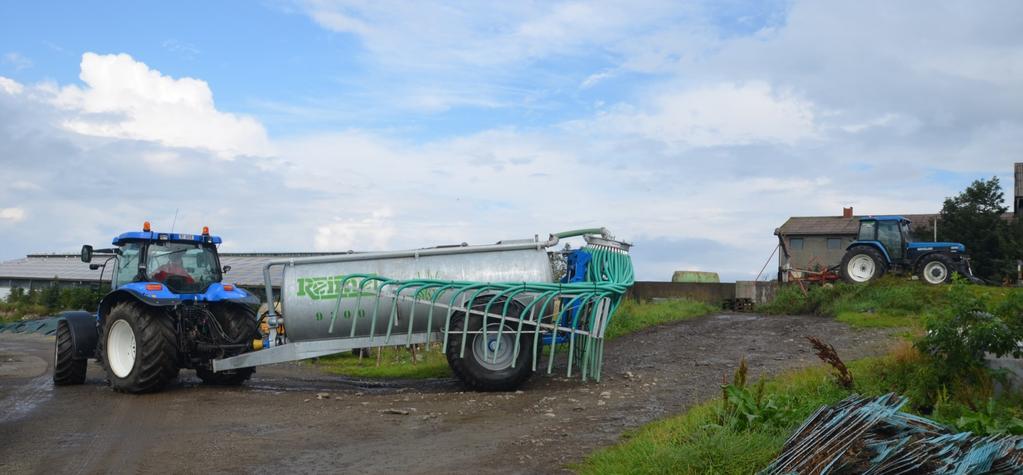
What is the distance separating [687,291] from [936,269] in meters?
7.69

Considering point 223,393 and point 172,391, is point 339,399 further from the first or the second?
point 172,391

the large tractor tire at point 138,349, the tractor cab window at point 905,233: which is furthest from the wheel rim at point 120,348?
the tractor cab window at point 905,233

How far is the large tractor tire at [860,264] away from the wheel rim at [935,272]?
120cm

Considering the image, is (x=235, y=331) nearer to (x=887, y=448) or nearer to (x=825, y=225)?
(x=887, y=448)

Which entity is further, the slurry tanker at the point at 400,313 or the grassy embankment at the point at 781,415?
the slurry tanker at the point at 400,313

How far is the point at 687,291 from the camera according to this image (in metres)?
28.9

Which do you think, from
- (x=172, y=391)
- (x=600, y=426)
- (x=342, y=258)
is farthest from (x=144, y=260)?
(x=600, y=426)

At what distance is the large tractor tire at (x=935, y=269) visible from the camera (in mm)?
23984

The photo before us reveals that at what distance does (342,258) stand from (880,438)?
8432mm

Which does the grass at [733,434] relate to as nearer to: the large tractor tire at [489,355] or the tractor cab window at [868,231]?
the large tractor tire at [489,355]

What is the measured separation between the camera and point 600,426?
8977mm

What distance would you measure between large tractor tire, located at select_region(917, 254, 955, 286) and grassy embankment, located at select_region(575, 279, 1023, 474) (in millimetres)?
14619

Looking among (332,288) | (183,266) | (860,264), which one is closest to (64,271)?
(183,266)

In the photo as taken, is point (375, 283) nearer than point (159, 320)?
Yes
